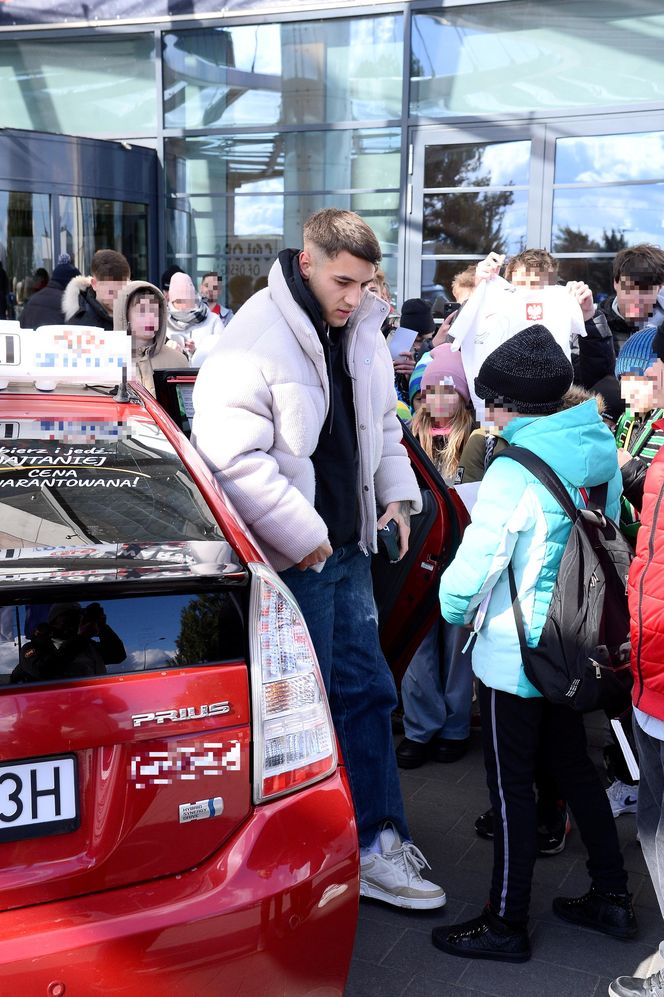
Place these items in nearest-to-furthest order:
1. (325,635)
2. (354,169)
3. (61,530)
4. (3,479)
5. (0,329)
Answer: (61,530) < (3,479) < (0,329) < (325,635) < (354,169)

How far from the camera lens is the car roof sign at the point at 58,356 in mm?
2559

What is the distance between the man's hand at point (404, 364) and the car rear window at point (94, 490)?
129 inches

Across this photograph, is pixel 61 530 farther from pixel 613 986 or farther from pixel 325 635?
pixel 613 986

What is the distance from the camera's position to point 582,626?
Answer: 8.78ft

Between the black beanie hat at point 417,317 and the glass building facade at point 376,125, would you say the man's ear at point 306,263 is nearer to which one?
the black beanie hat at point 417,317

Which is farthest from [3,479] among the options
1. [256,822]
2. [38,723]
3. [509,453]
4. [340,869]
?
[509,453]

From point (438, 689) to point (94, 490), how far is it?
2412 millimetres

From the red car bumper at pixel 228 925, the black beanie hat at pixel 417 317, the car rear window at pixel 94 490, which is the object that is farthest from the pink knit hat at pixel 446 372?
the red car bumper at pixel 228 925

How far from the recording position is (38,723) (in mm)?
1685

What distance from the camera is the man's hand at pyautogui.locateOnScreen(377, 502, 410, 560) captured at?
3.24 metres

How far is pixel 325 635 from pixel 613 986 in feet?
4.02

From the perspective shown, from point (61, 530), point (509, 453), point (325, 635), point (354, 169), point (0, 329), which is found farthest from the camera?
point (354, 169)

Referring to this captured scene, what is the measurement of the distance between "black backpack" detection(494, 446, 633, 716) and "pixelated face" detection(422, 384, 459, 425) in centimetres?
168

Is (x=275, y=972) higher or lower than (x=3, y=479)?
lower
